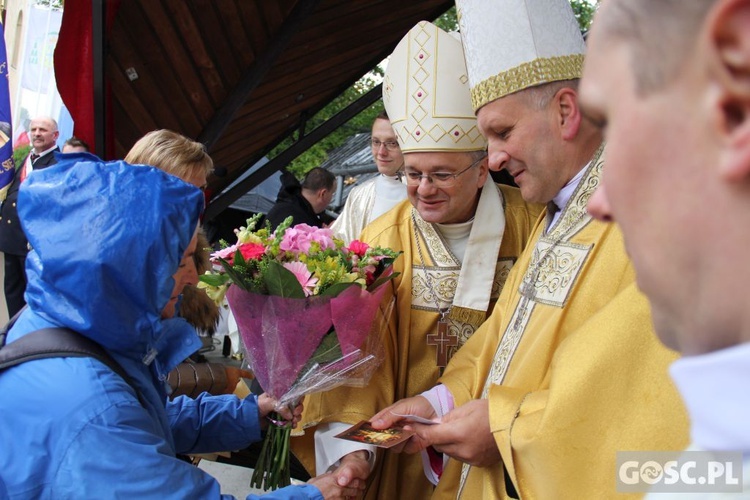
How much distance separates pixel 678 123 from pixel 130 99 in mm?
5611

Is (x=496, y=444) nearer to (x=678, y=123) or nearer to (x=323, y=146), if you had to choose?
(x=678, y=123)

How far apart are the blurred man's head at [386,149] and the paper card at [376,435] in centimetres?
307

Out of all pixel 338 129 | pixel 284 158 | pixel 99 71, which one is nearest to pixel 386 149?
pixel 99 71

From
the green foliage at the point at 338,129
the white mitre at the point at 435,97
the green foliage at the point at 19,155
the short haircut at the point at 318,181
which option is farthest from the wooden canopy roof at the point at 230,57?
the green foliage at the point at 338,129

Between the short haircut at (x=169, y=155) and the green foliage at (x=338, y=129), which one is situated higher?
the short haircut at (x=169, y=155)

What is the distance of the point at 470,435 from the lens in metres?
2.18

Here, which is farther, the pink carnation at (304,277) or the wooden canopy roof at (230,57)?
the wooden canopy roof at (230,57)

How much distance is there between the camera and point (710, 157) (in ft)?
1.97

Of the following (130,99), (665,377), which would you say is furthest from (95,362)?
(130,99)

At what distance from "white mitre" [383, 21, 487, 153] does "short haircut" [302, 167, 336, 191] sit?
15.2 feet

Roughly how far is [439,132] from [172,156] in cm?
108

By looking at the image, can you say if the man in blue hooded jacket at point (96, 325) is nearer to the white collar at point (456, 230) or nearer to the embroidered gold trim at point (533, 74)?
the embroidered gold trim at point (533, 74)

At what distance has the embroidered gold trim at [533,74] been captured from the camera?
2.51m

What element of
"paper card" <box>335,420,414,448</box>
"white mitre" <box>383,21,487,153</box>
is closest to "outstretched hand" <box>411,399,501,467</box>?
"paper card" <box>335,420,414,448</box>
